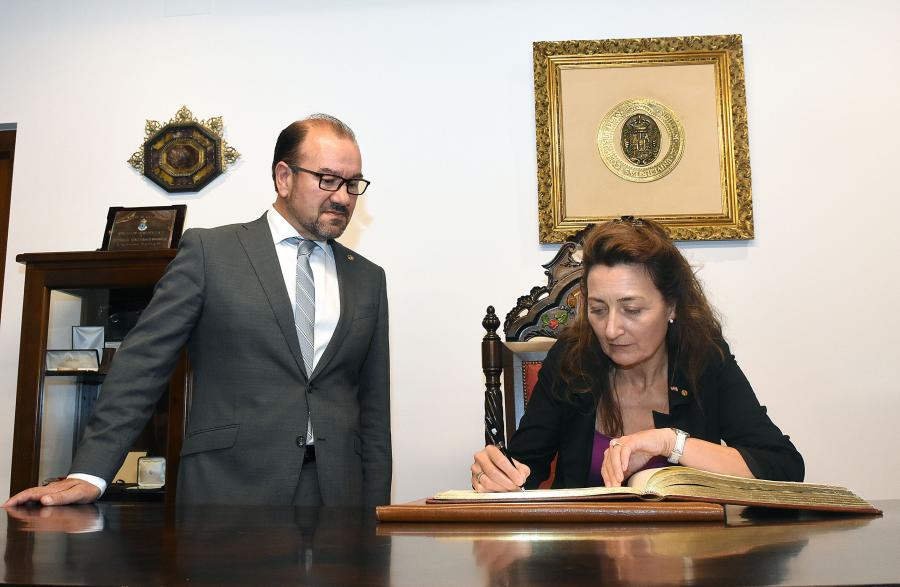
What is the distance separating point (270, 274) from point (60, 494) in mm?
850

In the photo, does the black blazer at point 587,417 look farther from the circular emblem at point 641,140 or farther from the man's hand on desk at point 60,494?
the circular emblem at point 641,140

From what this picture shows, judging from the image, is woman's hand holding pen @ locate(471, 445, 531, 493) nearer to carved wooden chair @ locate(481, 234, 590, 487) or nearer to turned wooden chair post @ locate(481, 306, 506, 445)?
turned wooden chair post @ locate(481, 306, 506, 445)

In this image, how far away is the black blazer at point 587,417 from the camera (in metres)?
1.92

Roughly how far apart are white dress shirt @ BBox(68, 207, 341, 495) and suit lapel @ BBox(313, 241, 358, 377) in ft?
0.06

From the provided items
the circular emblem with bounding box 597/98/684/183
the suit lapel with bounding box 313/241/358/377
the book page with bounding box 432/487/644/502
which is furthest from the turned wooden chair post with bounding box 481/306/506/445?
the book page with bounding box 432/487/644/502

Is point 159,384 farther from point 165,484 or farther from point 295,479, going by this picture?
point 165,484

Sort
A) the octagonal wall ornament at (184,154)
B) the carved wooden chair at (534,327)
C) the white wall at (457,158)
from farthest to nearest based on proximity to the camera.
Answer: the octagonal wall ornament at (184,154) < the white wall at (457,158) < the carved wooden chair at (534,327)

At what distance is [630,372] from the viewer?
2.10 metres

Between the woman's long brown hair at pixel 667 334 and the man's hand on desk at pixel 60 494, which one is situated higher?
the woman's long brown hair at pixel 667 334

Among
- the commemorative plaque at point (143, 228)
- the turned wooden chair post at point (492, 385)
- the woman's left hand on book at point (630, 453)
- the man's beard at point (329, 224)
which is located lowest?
the woman's left hand on book at point (630, 453)

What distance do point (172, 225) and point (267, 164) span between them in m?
0.46

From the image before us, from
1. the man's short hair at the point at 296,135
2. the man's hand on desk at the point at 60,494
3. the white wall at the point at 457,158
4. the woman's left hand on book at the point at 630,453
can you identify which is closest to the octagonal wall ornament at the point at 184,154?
the white wall at the point at 457,158

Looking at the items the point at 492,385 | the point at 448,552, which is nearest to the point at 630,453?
the point at 448,552

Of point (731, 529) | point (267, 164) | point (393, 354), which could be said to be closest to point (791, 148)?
point (393, 354)
